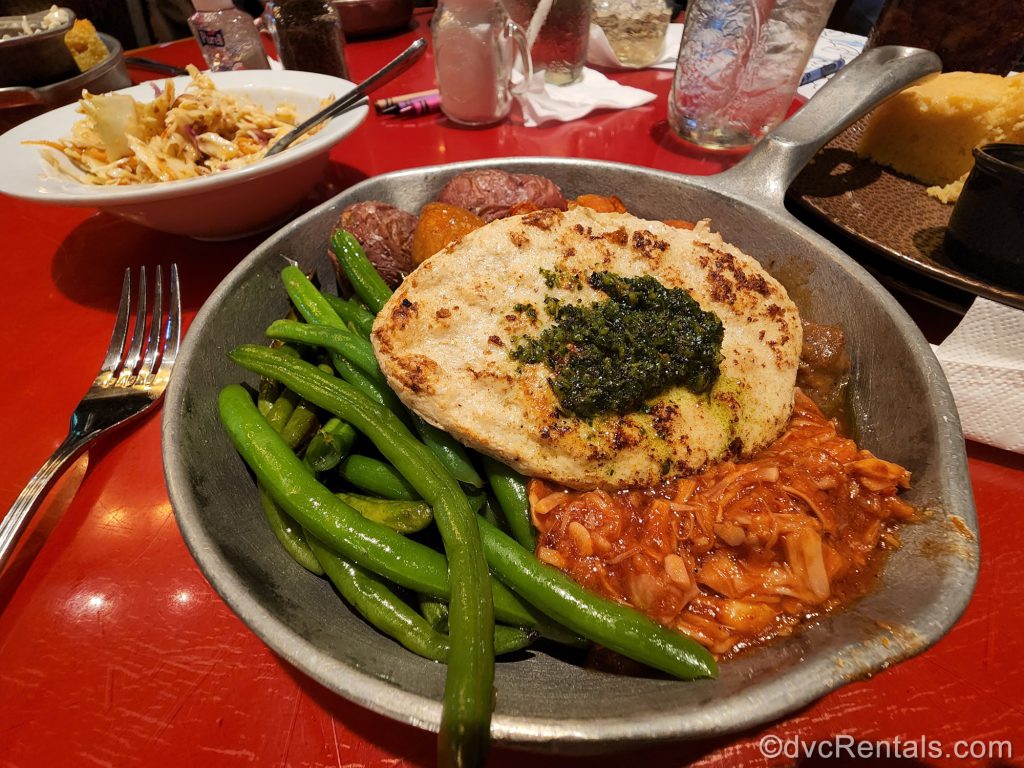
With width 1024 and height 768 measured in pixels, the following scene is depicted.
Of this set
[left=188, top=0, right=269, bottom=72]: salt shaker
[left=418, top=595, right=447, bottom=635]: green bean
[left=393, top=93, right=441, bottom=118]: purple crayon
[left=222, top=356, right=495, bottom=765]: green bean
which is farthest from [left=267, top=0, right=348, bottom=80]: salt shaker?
[left=418, top=595, right=447, bottom=635]: green bean

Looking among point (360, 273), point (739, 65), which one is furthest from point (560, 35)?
point (360, 273)

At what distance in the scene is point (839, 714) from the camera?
1.46 m

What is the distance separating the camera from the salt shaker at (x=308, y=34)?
403cm

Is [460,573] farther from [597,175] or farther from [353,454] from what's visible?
[597,175]

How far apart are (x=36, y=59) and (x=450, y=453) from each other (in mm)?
4591

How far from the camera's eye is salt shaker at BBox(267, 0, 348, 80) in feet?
13.2

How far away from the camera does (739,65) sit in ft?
11.4

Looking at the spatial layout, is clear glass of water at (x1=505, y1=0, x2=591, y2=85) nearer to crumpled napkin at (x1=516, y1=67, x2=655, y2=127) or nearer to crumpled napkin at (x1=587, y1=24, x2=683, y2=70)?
crumpled napkin at (x1=516, y1=67, x2=655, y2=127)

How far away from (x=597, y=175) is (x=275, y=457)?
1.86m

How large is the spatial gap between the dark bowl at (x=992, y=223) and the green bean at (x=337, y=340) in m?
2.41

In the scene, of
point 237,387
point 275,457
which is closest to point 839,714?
point 275,457

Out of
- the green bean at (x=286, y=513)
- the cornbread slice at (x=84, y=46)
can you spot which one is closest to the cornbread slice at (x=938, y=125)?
the green bean at (x=286, y=513)

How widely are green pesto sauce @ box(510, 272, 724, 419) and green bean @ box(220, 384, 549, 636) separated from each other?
57 cm

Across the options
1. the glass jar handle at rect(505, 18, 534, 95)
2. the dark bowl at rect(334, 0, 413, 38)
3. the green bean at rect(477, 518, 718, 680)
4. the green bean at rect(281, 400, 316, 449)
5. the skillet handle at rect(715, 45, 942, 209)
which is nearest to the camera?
the green bean at rect(477, 518, 718, 680)
